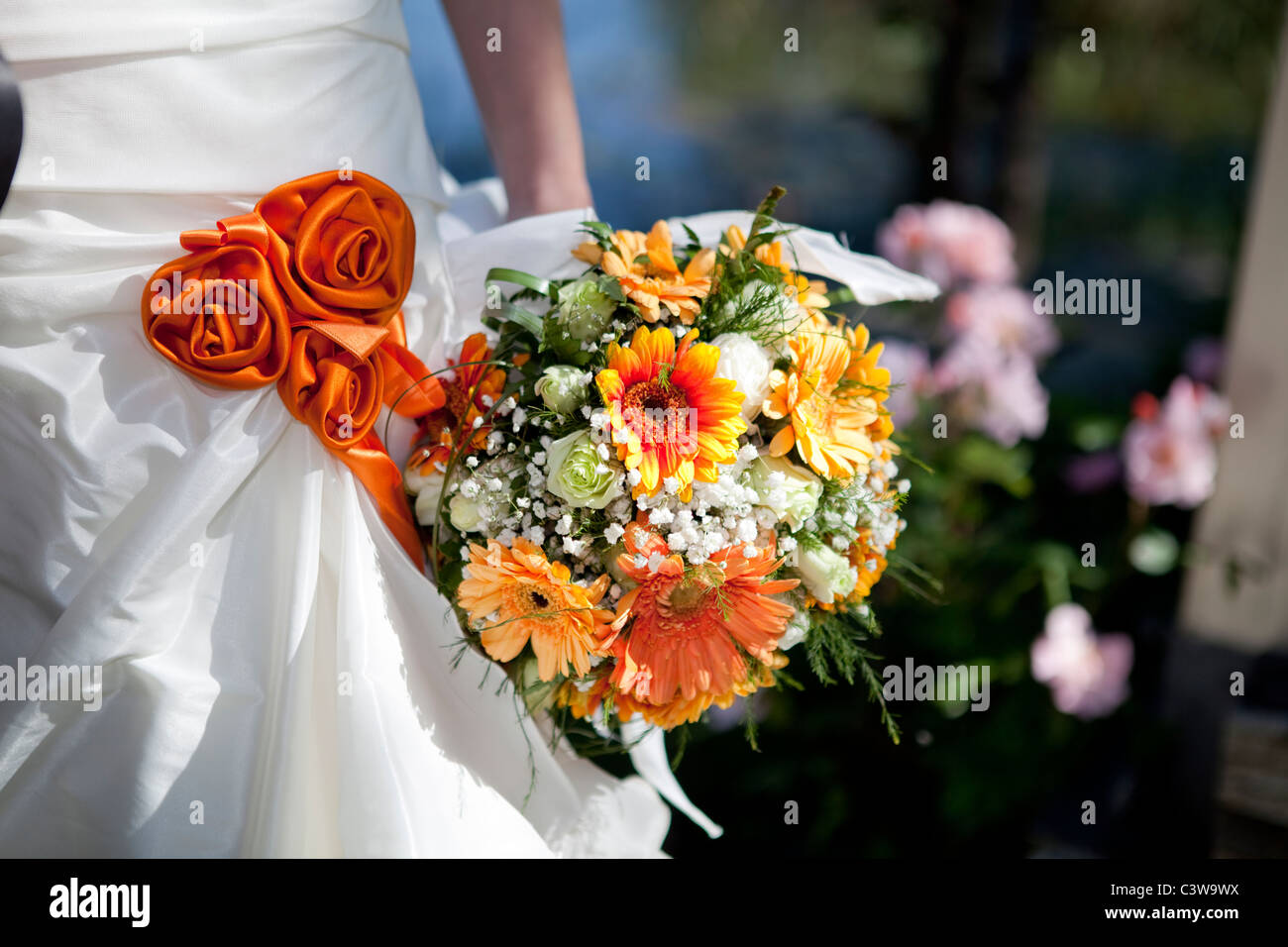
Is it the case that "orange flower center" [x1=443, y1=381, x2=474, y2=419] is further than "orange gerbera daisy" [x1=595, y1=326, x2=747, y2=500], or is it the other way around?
"orange flower center" [x1=443, y1=381, x2=474, y2=419]

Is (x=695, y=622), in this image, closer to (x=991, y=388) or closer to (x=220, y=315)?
(x=220, y=315)

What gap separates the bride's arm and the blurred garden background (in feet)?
1.26

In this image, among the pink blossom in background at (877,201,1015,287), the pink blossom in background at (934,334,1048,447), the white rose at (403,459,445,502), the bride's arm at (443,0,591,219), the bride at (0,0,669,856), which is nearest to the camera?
the bride at (0,0,669,856)

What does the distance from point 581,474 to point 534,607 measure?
148 millimetres

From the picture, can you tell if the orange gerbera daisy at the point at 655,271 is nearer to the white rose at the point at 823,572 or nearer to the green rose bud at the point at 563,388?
the green rose bud at the point at 563,388

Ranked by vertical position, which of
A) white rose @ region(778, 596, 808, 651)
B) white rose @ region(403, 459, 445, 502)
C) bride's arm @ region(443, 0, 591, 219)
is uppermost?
bride's arm @ region(443, 0, 591, 219)

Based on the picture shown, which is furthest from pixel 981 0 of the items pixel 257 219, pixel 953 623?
pixel 257 219

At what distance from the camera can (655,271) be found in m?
1.01

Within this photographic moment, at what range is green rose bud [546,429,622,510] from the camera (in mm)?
883

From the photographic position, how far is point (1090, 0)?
3238 mm

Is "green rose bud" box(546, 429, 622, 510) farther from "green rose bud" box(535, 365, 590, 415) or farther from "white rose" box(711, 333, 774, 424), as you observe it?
"white rose" box(711, 333, 774, 424)

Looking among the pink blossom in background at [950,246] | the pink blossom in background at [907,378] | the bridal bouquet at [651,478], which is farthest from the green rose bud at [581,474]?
the pink blossom in background at [950,246]

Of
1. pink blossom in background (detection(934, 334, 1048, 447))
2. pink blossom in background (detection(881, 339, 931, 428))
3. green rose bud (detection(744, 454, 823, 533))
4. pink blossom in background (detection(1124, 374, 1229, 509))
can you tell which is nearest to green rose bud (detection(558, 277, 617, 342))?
green rose bud (detection(744, 454, 823, 533))
